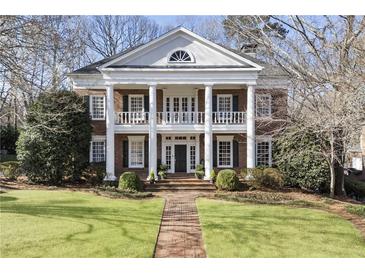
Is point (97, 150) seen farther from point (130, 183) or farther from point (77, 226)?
point (77, 226)

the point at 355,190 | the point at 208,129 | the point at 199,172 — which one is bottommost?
the point at 355,190

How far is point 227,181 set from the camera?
19.3 metres

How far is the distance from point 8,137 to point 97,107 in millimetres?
14755

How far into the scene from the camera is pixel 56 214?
12.4 metres

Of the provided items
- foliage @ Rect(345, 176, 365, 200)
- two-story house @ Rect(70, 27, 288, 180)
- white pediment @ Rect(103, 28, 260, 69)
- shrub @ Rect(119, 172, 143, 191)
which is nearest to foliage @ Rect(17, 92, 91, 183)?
two-story house @ Rect(70, 27, 288, 180)

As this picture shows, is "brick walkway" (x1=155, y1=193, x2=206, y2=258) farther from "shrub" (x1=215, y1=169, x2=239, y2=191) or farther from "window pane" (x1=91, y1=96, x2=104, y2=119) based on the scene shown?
"window pane" (x1=91, y1=96, x2=104, y2=119)

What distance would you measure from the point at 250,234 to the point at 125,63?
13830 mm

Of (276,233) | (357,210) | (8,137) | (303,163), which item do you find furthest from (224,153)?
(8,137)

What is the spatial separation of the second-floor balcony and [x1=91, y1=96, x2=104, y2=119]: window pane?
50.2 inches

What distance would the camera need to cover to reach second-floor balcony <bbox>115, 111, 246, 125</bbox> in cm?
2228

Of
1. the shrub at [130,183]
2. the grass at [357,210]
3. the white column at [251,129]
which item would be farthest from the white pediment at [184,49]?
the grass at [357,210]

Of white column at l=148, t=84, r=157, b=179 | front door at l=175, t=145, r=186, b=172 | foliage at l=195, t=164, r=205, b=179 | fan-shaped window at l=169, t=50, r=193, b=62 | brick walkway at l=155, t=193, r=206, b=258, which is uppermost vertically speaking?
fan-shaped window at l=169, t=50, r=193, b=62

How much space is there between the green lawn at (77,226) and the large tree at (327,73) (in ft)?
22.3

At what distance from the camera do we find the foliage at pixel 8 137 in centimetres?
3291
